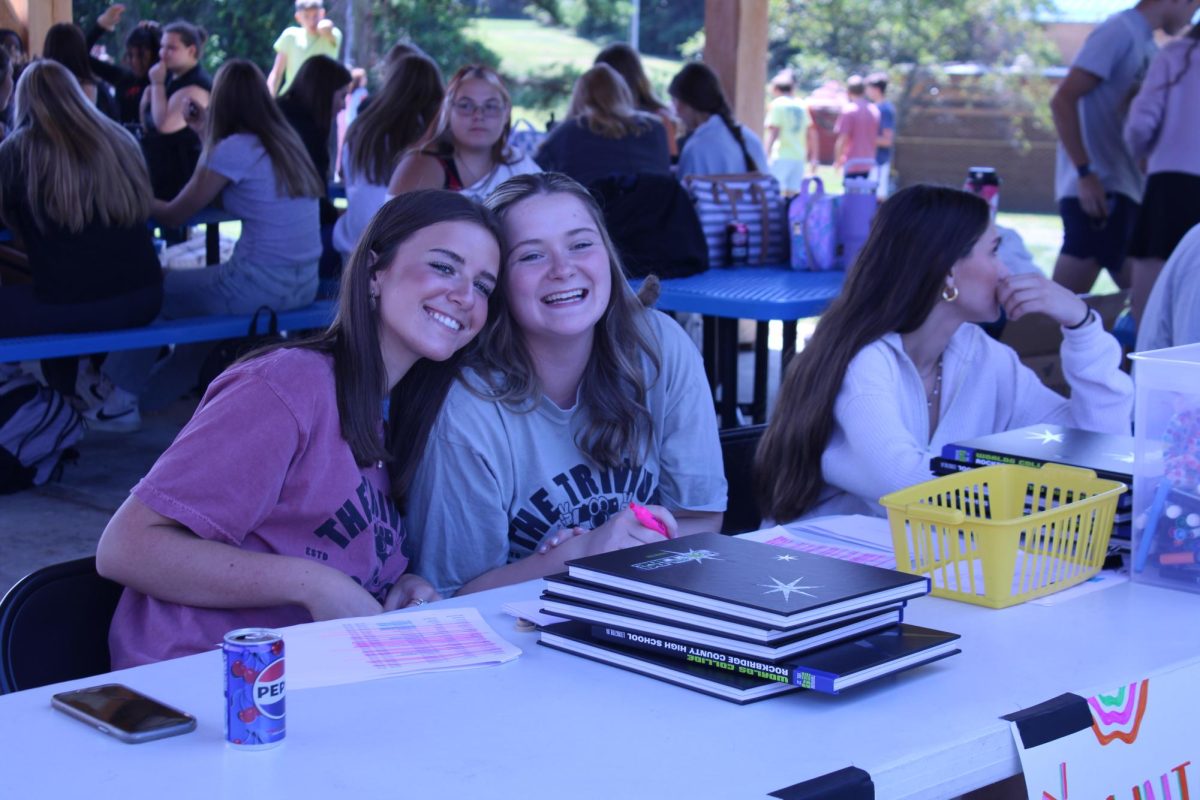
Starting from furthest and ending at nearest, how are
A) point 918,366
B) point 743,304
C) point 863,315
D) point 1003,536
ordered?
point 743,304
point 918,366
point 863,315
point 1003,536

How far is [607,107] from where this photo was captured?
6.02 m

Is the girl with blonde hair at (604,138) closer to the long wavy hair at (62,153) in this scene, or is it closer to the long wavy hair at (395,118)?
the long wavy hair at (395,118)

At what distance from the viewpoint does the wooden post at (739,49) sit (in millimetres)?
7594

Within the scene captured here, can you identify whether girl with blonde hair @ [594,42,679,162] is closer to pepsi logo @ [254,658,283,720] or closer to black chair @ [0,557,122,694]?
black chair @ [0,557,122,694]

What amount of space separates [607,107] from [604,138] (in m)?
0.16

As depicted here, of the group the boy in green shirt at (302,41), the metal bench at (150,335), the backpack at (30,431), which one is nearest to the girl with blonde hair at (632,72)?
the metal bench at (150,335)

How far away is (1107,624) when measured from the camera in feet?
5.71

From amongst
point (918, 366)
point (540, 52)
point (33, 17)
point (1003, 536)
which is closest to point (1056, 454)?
point (1003, 536)

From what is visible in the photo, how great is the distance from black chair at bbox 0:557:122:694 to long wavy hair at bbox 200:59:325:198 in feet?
11.8

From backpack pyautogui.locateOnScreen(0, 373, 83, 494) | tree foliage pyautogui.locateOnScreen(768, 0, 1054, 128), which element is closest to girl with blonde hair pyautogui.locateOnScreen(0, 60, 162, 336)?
backpack pyautogui.locateOnScreen(0, 373, 83, 494)

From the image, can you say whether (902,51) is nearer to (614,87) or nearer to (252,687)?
(614,87)

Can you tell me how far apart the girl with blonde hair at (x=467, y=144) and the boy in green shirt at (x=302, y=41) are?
4922 mm

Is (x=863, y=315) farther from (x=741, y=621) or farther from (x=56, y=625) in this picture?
(x=56, y=625)

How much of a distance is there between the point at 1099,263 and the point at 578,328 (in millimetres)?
4141
